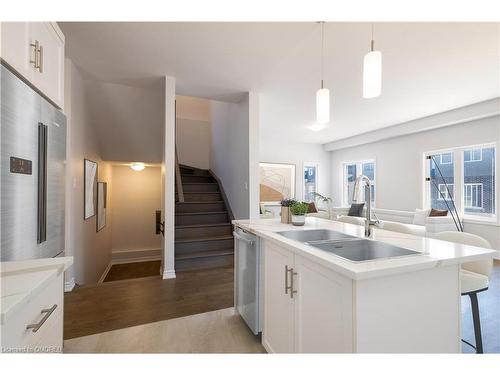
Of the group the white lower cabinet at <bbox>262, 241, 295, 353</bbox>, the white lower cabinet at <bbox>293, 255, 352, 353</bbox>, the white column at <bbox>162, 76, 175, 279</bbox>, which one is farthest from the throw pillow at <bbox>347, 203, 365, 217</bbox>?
the white lower cabinet at <bbox>293, 255, 352, 353</bbox>

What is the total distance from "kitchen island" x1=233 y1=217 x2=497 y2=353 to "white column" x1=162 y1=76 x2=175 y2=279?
214 centimetres

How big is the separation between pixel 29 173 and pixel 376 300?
1.77 meters

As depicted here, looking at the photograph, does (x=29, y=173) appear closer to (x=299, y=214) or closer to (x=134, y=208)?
(x=299, y=214)

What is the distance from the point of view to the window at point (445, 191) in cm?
483

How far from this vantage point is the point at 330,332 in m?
1.05

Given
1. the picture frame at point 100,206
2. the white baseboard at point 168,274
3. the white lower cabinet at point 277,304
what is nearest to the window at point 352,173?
the white baseboard at point 168,274

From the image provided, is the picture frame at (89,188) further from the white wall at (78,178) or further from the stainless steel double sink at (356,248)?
the stainless steel double sink at (356,248)

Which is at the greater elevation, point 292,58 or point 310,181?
point 292,58

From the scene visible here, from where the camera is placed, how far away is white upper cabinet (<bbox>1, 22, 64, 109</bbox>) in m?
1.07

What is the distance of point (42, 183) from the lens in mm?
1349

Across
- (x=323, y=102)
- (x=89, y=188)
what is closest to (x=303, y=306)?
(x=323, y=102)
